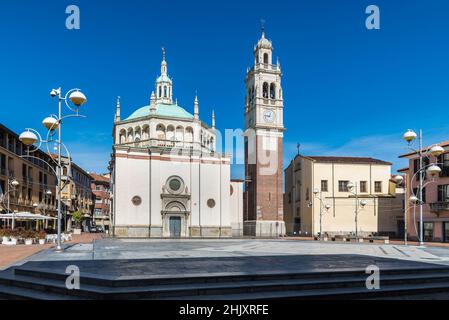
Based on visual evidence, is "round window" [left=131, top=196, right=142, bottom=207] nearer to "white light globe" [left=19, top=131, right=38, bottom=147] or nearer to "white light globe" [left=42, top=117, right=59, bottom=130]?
"white light globe" [left=42, top=117, right=59, bottom=130]

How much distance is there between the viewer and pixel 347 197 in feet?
186

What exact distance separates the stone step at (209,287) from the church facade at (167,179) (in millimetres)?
36807

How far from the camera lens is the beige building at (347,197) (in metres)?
55.7

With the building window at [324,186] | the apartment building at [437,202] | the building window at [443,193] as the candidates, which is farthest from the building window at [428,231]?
the building window at [324,186]

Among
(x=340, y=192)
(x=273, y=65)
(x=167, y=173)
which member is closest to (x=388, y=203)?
(x=340, y=192)

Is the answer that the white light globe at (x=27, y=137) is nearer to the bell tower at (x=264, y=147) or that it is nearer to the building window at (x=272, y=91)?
the bell tower at (x=264, y=147)

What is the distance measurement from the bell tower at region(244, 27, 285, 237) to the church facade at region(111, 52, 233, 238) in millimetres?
6182

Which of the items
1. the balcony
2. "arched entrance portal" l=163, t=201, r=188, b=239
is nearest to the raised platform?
the balcony

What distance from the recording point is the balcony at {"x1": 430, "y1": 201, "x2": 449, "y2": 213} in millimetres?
39938

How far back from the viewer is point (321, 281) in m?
10.1

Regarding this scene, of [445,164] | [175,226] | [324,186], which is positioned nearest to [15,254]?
[175,226]

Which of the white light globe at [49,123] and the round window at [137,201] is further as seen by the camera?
the round window at [137,201]

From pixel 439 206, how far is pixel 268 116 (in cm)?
2519

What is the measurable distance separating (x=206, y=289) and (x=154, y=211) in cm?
4052
